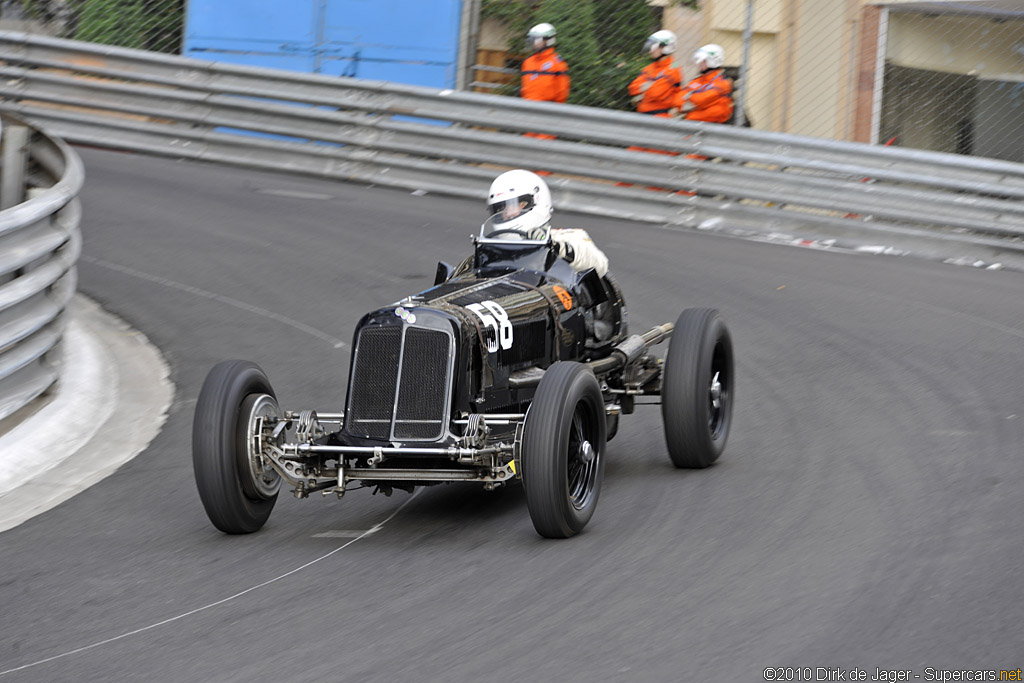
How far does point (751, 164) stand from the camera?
45.3 ft

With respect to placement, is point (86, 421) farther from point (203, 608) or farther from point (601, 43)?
point (601, 43)

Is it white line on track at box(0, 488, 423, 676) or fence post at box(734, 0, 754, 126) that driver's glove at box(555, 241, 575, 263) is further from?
fence post at box(734, 0, 754, 126)

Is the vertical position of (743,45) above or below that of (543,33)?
below

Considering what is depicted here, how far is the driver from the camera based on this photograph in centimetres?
764

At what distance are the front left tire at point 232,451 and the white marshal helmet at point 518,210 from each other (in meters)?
1.80

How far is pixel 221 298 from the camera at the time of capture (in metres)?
11.2

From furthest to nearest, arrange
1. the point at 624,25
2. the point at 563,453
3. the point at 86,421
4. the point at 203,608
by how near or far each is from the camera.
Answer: the point at 624,25 → the point at 86,421 → the point at 563,453 → the point at 203,608

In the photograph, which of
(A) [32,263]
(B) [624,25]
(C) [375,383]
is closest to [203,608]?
(C) [375,383]

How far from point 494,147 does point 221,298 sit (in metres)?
4.62

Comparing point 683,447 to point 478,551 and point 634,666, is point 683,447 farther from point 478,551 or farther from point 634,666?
point 634,666

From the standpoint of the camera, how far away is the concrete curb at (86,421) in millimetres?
7238

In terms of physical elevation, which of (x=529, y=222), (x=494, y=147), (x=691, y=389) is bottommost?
(x=691, y=389)

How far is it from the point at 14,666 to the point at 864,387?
5668mm

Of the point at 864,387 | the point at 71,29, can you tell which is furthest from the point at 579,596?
the point at 71,29
